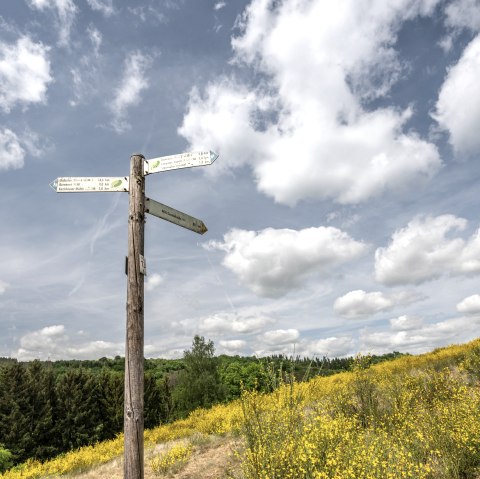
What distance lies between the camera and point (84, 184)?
4551mm

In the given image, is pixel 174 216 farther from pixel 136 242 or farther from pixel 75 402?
pixel 75 402

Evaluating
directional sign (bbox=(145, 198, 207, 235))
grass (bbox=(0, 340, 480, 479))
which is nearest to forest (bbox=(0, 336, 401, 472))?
grass (bbox=(0, 340, 480, 479))

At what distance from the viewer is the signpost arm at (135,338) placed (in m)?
3.85

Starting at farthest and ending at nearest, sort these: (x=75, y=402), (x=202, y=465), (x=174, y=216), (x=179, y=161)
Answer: (x=75, y=402), (x=202, y=465), (x=174, y=216), (x=179, y=161)

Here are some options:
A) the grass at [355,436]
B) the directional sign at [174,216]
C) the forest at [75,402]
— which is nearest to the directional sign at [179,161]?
the directional sign at [174,216]

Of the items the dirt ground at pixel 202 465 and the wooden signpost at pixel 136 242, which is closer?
the wooden signpost at pixel 136 242

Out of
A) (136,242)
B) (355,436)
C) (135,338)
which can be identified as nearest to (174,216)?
(136,242)

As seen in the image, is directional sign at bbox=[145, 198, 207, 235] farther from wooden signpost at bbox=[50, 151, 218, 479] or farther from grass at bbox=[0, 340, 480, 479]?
grass at bbox=[0, 340, 480, 479]

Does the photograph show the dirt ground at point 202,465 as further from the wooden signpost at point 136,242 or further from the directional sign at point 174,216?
the directional sign at point 174,216

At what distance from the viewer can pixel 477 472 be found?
607 cm

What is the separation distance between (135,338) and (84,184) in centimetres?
188

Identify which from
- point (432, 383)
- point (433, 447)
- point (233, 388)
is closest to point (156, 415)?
point (233, 388)

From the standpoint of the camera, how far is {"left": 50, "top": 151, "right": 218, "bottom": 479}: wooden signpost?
3.88 metres

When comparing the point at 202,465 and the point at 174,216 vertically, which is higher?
the point at 174,216
